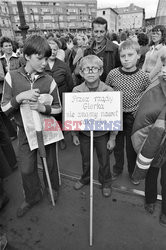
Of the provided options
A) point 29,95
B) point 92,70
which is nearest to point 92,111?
point 92,70

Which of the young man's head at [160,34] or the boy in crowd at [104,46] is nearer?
the boy in crowd at [104,46]

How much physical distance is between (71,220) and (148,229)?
83cm

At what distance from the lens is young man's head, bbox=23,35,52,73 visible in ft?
5.19

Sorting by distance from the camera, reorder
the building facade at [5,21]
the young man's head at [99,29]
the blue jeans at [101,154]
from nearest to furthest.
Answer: the blue jeans at [101,154]
the young man's head at [99,29]
the building facade at [5,21]

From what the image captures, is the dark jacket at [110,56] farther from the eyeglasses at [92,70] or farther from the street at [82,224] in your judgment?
the street at [82,224]

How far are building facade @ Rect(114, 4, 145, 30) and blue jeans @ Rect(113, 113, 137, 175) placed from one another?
276 feet

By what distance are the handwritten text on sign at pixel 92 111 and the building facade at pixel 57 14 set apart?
62.2 meters

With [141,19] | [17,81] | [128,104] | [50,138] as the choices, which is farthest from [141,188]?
[141,19]

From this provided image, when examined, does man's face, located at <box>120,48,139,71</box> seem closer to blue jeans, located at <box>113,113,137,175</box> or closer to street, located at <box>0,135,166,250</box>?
blue jeans, located at <box>113,113,137,175</box>

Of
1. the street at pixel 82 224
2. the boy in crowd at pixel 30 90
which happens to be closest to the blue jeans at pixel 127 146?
the street at pixel 82 224

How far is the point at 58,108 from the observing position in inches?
74.3

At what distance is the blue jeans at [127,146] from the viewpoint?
2.13 meters

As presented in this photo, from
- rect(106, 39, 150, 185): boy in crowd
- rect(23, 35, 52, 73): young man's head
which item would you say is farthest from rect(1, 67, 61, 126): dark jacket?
rect(106, 39, 150, 185): boy in crowd

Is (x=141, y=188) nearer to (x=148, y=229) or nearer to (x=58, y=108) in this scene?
(x=148, y=229)
